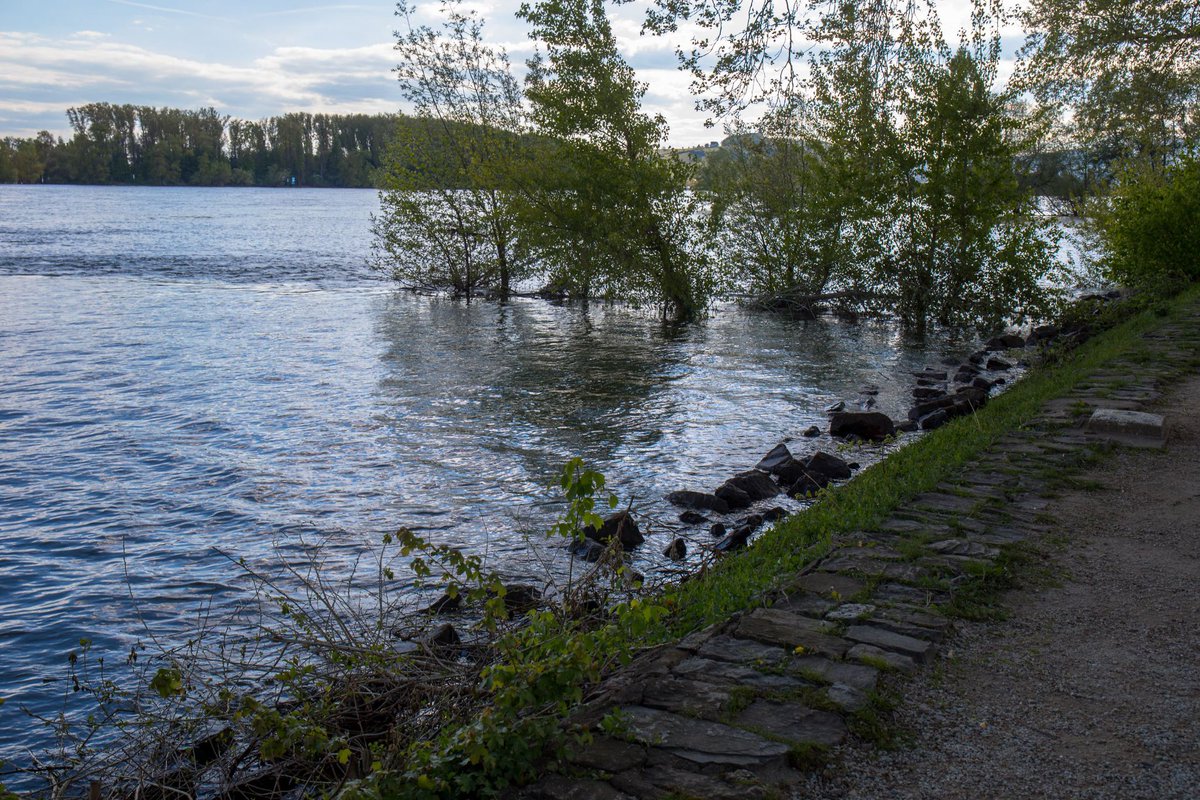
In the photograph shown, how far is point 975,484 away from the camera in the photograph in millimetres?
7664

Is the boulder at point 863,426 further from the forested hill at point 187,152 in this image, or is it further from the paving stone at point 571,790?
the forested hill at point 187,152

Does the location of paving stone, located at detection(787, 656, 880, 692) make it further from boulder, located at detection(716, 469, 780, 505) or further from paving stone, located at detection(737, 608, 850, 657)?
boulder, located at detection(716, 469, 780, 505)

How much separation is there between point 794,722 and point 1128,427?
6555 millimetres

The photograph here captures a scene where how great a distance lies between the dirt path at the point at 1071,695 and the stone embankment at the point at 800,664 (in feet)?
0.63

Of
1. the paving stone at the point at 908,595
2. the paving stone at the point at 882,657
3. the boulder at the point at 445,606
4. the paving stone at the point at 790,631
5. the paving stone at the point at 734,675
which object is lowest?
the boulder at the point at 445,606

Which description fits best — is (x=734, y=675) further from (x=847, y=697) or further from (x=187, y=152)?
(x=187, y=152)

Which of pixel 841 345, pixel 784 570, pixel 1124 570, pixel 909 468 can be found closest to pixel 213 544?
pixel 784 570

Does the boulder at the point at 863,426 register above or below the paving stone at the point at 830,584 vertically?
below

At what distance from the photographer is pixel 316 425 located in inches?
570

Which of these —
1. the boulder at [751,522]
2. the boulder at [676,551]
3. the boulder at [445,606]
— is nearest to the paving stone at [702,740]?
the boulder at [445,606]

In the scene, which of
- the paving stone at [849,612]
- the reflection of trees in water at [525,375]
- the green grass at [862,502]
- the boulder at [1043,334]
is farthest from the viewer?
the boulder at [1043,334]

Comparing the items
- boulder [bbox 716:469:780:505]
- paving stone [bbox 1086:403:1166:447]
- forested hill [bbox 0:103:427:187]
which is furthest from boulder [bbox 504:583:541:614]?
forested hill [bbox 0:103:427:187]

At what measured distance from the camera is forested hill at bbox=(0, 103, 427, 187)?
13875 cm

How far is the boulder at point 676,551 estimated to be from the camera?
338 inches
